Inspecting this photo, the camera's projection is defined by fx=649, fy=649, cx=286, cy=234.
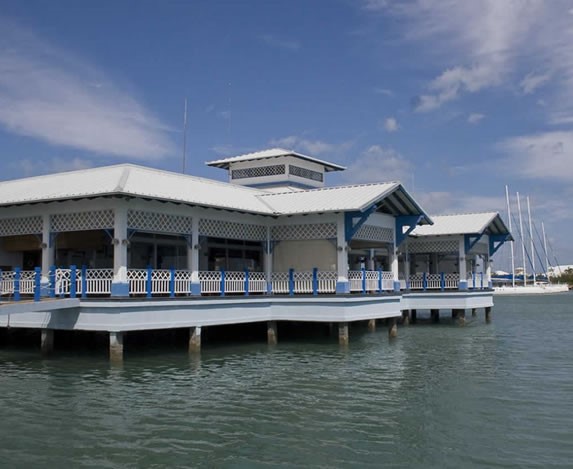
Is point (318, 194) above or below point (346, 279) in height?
above

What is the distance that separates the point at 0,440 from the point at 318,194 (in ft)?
51.1

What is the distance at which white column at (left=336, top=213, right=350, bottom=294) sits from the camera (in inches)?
864

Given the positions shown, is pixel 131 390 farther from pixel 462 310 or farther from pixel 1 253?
pixel 462 310

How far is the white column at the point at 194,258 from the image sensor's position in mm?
20062

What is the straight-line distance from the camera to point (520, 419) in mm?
11586

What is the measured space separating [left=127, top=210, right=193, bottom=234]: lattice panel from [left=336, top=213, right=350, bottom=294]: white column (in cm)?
507

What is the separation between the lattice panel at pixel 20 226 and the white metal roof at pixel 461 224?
62.9ft

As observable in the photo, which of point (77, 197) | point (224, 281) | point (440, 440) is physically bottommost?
point (440, 440)

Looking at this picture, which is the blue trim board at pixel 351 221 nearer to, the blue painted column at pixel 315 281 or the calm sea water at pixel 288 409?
the blue painted column at pixel 315 281

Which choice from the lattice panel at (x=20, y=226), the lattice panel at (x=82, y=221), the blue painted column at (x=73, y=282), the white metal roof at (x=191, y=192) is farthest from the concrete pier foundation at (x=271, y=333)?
the lattice panel at (x=20, y=226)

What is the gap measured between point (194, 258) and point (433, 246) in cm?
1711

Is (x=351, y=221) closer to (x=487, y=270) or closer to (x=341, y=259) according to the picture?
(x=341, y=259)

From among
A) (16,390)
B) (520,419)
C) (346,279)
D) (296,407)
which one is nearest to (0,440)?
(16,390)

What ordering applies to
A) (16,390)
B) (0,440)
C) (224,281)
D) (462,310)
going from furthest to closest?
(462,310), (224,281), (16,390), (0,440)
